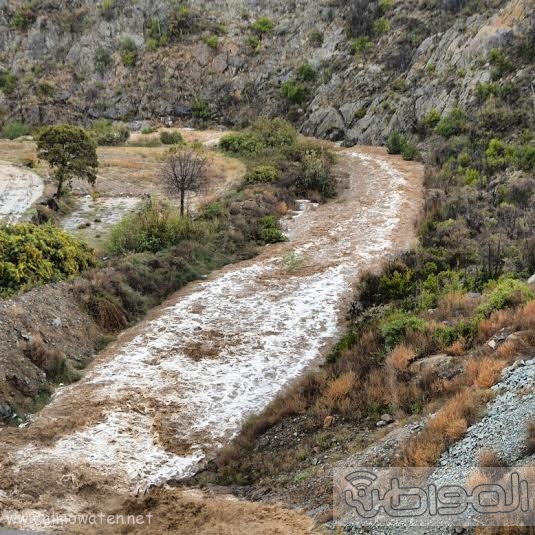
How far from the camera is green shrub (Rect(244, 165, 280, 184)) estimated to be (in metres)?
27.5

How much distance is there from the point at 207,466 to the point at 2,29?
5976 cm

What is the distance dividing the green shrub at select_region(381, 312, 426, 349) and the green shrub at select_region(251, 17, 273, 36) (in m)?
48.6

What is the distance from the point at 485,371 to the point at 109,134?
38815 mm

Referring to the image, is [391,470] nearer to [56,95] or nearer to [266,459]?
A: [266,459]

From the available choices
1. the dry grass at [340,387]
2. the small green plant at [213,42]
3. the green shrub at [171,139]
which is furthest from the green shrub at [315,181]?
the small green plant at [213,42]

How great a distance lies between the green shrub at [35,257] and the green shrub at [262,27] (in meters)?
43.8

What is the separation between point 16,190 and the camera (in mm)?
25094

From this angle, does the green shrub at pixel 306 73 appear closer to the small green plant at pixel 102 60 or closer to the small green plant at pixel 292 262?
the small green plant at pixel 102 60

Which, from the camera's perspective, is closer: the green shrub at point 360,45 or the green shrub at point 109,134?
the green shrub at point 109,134

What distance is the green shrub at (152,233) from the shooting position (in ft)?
60.3

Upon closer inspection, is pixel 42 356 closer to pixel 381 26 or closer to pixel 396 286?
pixel 396 286

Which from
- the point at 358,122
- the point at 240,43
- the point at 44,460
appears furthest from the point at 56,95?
the point at 44,460

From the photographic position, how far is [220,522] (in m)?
7.27

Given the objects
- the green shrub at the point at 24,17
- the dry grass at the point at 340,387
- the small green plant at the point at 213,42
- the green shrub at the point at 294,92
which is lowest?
the dry grass at the point at 340,387
